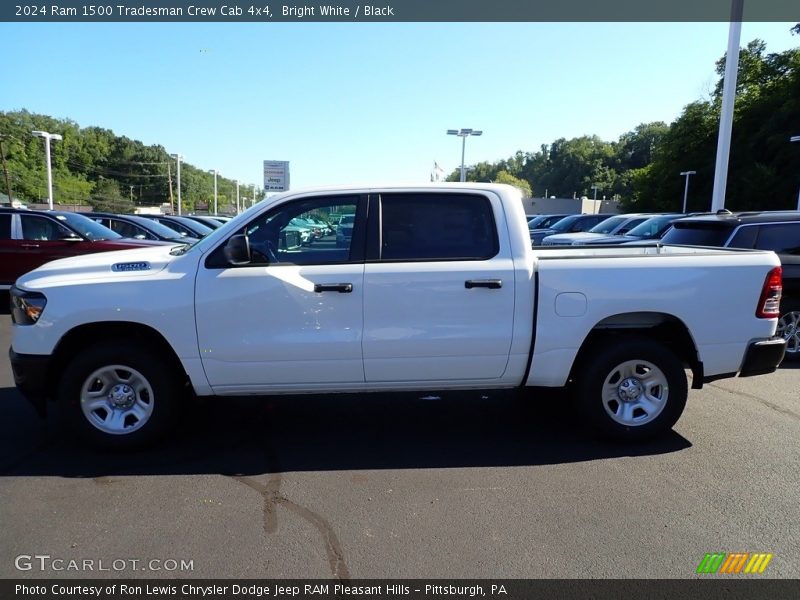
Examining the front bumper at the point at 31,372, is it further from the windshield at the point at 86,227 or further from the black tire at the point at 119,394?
the windshield at the point at 86,227

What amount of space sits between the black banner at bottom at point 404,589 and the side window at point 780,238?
5.26 meters

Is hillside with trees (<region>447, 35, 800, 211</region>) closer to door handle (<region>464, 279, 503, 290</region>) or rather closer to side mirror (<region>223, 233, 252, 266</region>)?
door handle (<region>464, 279, 503, 290</region>)

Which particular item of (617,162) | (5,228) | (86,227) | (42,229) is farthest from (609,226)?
(617,162)

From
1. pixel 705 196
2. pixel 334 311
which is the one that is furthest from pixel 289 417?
pixel 705 196

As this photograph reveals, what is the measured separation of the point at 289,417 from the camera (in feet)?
16.0

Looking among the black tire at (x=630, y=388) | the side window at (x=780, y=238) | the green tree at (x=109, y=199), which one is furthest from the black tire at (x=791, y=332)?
the green tree at (x=109, y=199)

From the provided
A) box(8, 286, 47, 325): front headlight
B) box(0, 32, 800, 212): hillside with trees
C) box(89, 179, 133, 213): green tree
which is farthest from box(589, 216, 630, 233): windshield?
box(89, 179, 133, 213): green tree

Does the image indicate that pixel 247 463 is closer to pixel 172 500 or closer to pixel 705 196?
pixel 172 500

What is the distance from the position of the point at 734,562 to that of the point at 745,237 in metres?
5.10

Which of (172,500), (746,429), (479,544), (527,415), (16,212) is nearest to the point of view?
(479,544)

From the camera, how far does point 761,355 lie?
4266 mm

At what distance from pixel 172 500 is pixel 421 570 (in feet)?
5.50

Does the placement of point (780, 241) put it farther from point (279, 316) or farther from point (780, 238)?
point (279, 316)

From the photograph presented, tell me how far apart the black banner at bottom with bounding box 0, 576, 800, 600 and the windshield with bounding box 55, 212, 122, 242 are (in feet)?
28.5
